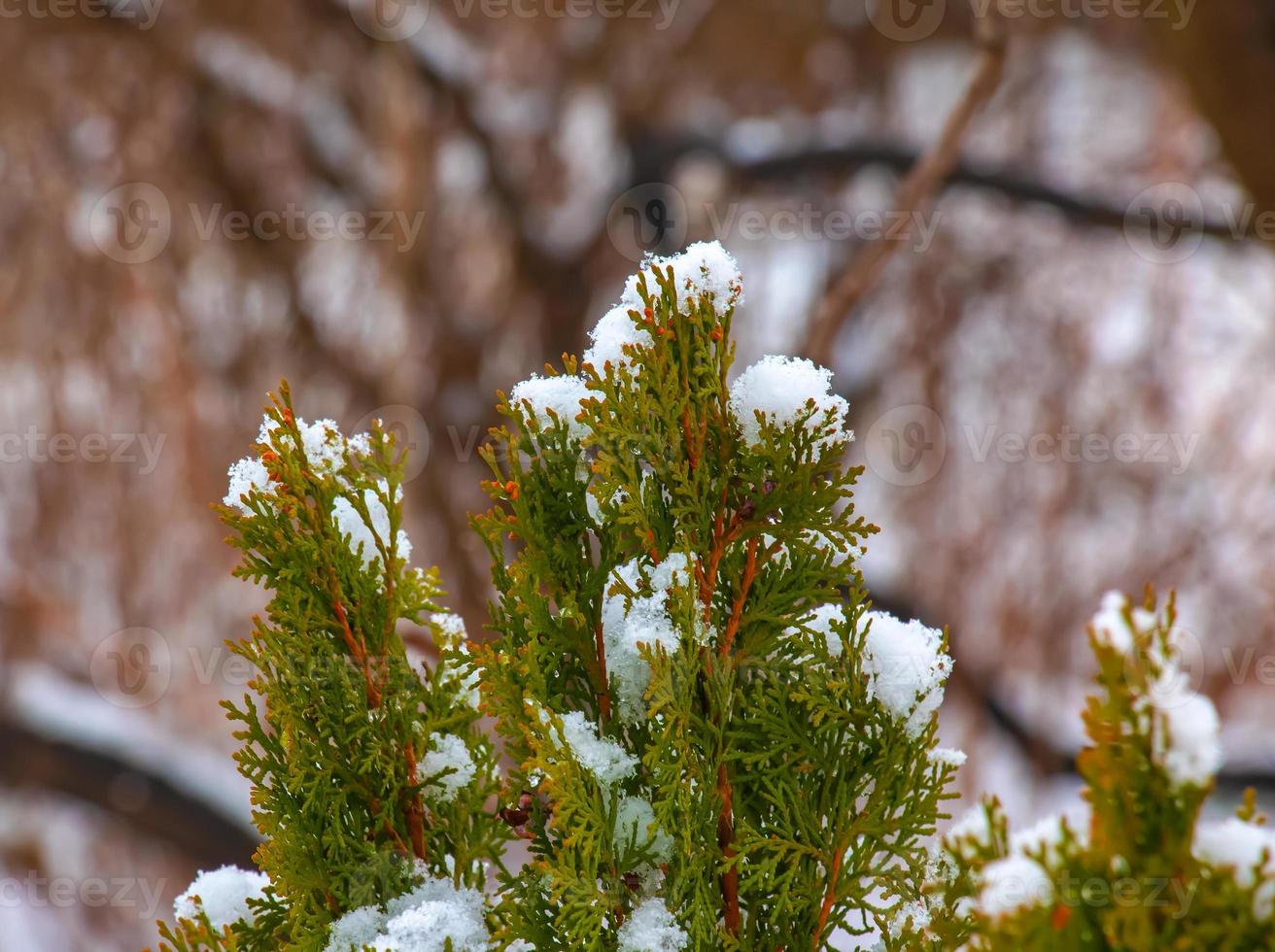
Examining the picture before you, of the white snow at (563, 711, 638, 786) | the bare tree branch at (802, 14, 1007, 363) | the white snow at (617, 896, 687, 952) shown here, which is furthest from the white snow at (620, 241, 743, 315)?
the bare tree branch at (802, 14, 1007, 363)

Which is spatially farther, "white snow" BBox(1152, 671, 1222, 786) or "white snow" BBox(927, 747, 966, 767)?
"white snow" BBox(927, 747, 966, 767)

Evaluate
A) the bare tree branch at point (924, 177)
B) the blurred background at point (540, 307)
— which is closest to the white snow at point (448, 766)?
the bare tree branch at point (924, 177)

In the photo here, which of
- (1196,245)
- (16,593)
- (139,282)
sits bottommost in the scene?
(16,593)

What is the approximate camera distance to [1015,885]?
495 millimetres

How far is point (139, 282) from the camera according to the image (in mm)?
3559

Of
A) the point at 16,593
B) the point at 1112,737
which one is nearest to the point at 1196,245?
the point at 1112,737

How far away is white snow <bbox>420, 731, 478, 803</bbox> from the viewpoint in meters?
0.80

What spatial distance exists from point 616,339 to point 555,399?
6 cm

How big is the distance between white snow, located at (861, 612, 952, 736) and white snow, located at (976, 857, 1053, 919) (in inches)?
7.5

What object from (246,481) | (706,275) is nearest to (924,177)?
(706,275)

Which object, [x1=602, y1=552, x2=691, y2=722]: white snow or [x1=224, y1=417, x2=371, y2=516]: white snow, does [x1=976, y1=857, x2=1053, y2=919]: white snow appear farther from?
[x1=224, y1=417, x2=371, y2=516]: white snow

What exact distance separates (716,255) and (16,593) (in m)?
3.60

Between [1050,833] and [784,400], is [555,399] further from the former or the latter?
[1050,833]

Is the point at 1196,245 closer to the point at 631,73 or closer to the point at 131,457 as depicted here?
the point at 631,73
